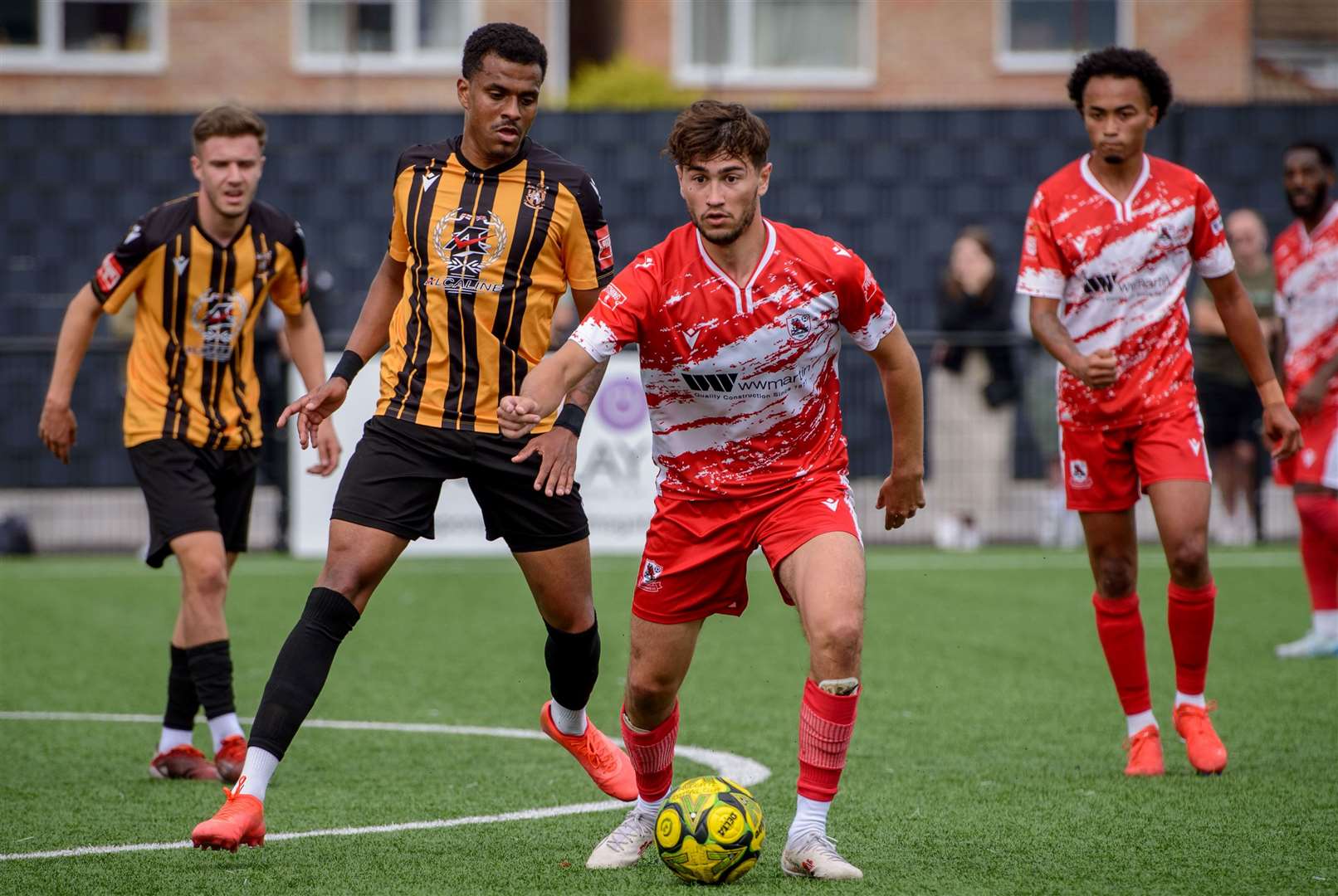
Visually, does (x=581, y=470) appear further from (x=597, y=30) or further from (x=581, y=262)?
(x=597, y=30)

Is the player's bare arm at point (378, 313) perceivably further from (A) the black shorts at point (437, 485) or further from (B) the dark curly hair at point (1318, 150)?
(B) the dark curly hair at point (1318, 150)

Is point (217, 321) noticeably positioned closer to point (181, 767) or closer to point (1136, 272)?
point (181, 767)

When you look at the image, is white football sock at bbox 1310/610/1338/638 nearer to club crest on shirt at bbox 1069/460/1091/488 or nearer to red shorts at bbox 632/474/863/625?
club crest on shirt at bbox 1069/460/1091/488

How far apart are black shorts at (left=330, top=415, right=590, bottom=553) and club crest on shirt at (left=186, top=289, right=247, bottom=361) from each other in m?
1.44

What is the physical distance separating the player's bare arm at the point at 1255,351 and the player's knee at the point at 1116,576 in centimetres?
66

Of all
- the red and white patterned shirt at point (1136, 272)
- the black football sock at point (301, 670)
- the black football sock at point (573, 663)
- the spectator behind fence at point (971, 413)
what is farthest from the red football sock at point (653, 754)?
the spectator behind fence at point (971, 413)

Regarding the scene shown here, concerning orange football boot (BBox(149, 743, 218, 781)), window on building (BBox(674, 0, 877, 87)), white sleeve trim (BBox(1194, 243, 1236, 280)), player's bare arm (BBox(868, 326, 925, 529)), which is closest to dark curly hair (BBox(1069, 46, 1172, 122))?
white sleeve trim (BBox(1194, 243, 1236, 280))

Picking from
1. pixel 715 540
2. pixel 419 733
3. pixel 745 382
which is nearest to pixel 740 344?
pixel 745 382

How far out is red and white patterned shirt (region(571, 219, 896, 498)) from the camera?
478 centimetres

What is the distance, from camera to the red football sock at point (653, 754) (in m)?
5.02

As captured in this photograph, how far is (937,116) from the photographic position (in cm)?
1678

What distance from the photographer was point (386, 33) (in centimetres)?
2139

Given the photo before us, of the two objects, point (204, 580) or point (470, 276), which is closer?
point (470, 276)

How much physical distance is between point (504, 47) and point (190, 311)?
1.90 metres
